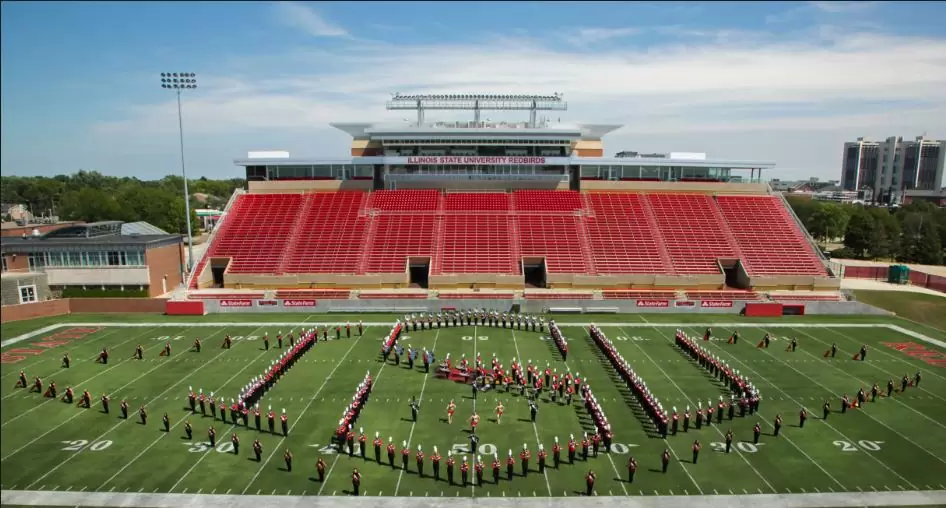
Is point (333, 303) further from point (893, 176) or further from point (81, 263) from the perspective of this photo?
point (893, 176)

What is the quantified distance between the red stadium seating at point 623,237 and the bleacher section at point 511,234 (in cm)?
7

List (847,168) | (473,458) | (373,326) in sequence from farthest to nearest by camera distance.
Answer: (847,168)
(373,326)
(473,458)

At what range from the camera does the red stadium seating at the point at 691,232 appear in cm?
3662

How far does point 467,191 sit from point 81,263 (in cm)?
2623

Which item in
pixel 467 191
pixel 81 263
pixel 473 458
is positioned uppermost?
pixel 467 191

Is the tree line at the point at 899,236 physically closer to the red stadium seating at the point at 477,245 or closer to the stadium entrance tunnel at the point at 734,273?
the stadium entrance tunnel at the point at 734,273

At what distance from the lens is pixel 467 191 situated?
45500 mm

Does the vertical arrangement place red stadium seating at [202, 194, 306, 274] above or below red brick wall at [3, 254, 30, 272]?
above

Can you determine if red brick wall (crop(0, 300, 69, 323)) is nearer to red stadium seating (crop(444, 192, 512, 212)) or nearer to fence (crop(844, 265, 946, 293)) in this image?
red stadium seating (crop(444, 192, 512, 212))

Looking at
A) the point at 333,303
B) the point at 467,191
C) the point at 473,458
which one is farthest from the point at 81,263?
the point at 473,458

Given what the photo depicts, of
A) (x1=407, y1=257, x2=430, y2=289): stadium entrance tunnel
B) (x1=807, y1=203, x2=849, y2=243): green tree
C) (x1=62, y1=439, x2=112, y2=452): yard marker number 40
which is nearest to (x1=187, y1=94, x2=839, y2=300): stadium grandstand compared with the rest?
(x1=407, y1=257, x2=430, y2=289): stadium entrance tunnel

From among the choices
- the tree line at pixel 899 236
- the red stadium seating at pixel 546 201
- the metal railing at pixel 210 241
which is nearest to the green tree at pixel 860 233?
the tree line at pixel 899 236

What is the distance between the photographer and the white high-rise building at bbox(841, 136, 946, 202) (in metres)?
40.3

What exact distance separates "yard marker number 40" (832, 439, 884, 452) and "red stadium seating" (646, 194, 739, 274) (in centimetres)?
2003
